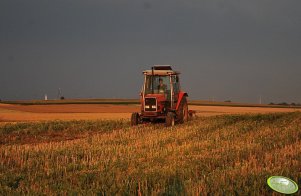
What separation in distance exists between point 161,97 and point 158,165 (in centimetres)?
1214

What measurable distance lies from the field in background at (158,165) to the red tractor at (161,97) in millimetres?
4730

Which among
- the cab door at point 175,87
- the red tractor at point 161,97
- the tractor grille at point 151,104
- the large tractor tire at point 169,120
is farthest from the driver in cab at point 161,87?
the large tractor tire at point 169,120

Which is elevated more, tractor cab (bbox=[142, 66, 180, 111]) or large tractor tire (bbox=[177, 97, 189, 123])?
tractor cab (bbox=[142, 66, 180, 111])

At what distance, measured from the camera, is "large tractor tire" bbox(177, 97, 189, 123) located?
22897 mm

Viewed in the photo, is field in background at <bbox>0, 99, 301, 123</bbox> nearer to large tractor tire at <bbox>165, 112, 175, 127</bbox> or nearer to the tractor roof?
the tractor roof

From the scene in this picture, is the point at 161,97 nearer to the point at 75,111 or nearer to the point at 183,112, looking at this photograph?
the point at 183,112

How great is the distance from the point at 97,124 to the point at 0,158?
40.4 feet

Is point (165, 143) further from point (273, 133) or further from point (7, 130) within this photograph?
point (7, 130)

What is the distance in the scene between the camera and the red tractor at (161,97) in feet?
71.4

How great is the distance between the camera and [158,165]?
9945 millimetres

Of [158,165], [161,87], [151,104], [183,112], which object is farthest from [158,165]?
[183,112]

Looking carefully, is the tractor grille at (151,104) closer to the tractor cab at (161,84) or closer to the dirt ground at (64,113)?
the tractor cab at (161,84)

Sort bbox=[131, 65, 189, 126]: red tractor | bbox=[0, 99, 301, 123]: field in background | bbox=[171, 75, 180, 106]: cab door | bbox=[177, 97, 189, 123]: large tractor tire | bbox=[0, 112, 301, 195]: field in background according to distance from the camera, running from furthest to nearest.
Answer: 1. bbox=[0, 99, 301, 123]: field in background
2. bbox=[177, 97, 189, 123]: large tractor tire
3. bbox=[171, 75, 180, 106]: cab door
4. bbox=[131, 65, 189, 126]: red tractor
5. bbox=[0, 112, 301, 195]: field in background

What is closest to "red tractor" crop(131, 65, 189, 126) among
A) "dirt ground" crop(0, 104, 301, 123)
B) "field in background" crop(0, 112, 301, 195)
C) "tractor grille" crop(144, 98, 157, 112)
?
"tractor grille" crop(144, 98, 157, 112)
